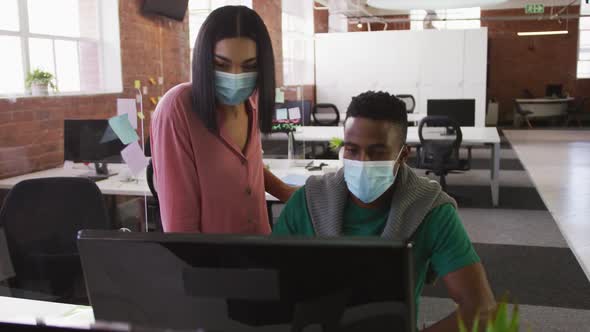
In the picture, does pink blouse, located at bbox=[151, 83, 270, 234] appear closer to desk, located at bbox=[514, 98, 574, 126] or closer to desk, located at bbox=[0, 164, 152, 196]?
desk, located at bbox=[0, 164, 152, 196]

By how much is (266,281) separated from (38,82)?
4.12 m

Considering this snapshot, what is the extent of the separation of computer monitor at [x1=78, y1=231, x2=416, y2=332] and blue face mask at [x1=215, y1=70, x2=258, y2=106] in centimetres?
77

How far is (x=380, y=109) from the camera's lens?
1316 millimetres

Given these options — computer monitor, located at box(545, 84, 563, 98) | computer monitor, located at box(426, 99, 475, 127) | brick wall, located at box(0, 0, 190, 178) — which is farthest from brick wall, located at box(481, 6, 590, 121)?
brick wall, located at box(0, 0, 190, 178)

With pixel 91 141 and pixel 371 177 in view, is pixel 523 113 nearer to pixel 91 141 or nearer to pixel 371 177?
pixel 91 141

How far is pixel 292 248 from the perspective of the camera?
0.74 m

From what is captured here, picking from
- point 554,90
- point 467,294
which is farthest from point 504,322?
point 554,90

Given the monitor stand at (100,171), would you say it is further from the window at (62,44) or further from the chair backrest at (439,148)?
the chair backrest at (439,148)

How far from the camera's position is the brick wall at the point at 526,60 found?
610 inches

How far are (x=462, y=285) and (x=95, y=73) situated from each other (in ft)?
15.8

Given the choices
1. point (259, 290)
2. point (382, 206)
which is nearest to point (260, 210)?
point (382, 206)

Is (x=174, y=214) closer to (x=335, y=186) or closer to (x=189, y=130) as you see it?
(x=189, y=130)

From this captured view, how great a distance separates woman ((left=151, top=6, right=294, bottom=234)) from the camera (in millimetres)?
1474

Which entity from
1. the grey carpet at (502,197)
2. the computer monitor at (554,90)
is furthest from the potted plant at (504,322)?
the computer monitor at (554,90)
